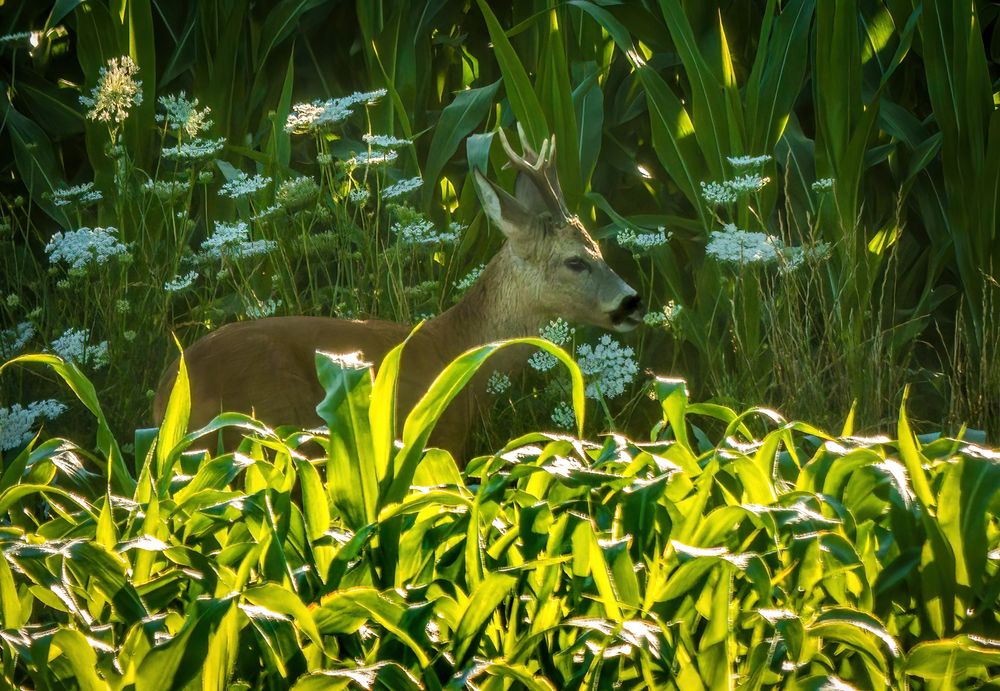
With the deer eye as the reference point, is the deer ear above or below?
above

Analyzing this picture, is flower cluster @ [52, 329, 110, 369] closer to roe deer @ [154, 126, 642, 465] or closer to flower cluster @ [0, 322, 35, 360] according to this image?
flower cluster @ [0, 322, 35, 360]

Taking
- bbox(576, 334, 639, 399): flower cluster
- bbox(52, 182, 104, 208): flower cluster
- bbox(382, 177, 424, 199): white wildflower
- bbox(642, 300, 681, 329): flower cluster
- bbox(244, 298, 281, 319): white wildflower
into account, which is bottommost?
bbox(576, 334, 639, 399): flower cluster

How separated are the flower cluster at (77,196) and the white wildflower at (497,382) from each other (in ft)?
7.14

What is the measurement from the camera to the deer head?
184 inches

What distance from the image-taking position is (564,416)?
4559mm

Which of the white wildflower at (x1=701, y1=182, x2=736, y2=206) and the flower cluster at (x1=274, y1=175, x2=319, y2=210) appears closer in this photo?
the white wildflower at (x1=701, y1=182, x2=736, y2=206)

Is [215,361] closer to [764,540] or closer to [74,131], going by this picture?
[764,540]

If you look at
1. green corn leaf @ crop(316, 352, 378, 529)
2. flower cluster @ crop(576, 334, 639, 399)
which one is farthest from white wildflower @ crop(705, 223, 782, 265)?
green corn leaf @ crop(316, 352, 378, 529)

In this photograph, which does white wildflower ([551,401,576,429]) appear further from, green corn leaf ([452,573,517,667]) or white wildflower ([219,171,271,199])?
green corn leaf ([452,573,517,667])

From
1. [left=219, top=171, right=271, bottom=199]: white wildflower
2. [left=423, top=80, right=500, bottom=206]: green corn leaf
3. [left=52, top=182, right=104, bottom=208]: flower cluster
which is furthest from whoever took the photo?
[left=423, top=80, right=500, bottom=206]: green corn leaf

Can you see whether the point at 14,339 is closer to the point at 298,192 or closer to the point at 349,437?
the point at 298,192

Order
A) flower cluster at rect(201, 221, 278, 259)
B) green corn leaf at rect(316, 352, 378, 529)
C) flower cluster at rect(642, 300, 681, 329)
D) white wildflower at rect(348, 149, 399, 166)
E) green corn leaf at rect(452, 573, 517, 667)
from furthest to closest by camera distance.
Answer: white wildflower at rect(348, 149, 399, 166), flower cluster at rect(201, 221, 278, 259), flower cluster at rect(642, 300, 681, 329), green corn leaf at rect(316, 352, 378, 529), green corn leaf at rect(452, 573, 517, 667)

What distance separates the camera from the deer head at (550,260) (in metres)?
4.67

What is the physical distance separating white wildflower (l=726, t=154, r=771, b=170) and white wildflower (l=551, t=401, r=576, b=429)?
1.13 meters
